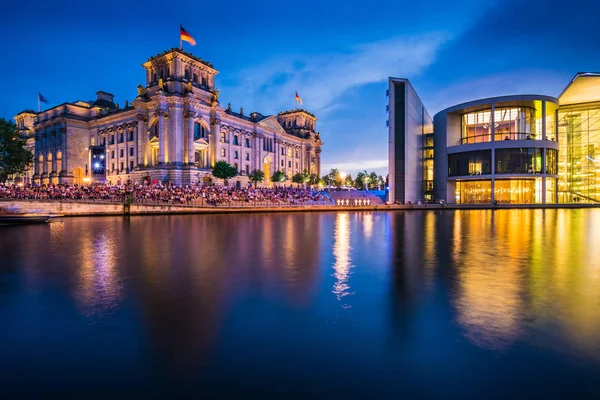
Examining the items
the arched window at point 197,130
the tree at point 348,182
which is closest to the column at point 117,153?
the arched window at point 197,130

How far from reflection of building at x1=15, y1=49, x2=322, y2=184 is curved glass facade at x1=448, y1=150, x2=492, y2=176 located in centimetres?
4539

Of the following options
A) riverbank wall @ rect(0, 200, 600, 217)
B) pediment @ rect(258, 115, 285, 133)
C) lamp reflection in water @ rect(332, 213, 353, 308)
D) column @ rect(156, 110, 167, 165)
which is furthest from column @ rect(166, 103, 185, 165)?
lamp reflection in water @ rect(332, 213, 353, 308)

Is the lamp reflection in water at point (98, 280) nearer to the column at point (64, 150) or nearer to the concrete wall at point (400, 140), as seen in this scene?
the concrete wall at point (400, 140)

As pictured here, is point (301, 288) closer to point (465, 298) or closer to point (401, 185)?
point (465, 298)

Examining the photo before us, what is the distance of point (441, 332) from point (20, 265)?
12380 millimetres

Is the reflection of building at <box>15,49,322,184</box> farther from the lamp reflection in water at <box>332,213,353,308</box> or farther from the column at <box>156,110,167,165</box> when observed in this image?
the lamp reflection in water at <box>332,213,353,308</box>

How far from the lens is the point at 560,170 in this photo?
66.1 metres

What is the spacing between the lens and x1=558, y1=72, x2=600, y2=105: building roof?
53.1 metres

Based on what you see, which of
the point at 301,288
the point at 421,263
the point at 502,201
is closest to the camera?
the point at 301,288

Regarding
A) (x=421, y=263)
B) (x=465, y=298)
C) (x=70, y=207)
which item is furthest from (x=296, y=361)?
(x=70, y=207)

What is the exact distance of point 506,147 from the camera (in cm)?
5659

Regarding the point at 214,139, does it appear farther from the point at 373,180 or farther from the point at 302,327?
the point at 373,180

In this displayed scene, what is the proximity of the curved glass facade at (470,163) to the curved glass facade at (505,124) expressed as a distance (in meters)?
3.15

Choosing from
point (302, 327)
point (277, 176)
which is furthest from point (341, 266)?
point (277, 176)
